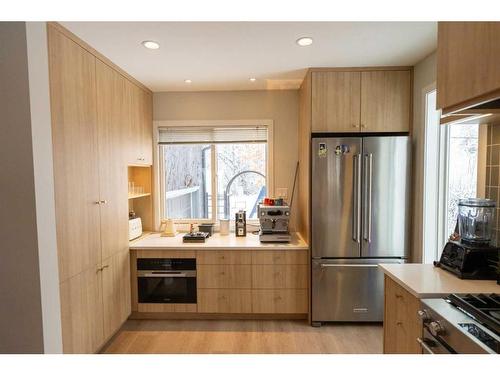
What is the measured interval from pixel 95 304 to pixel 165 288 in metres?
0.78

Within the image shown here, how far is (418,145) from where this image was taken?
2592 millimetres

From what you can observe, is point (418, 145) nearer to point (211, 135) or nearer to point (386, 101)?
point (386, 101)

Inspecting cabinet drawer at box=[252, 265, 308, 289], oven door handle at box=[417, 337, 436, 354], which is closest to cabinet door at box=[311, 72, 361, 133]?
cabinet drawer at box=[252, 265, 308, 289]

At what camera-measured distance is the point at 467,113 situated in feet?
4.68

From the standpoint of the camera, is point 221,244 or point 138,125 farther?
point 138,125

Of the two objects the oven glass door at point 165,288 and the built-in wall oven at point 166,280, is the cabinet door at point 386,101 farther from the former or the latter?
the oven glass door at point 165,288

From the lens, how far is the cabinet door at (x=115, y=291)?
2369mm

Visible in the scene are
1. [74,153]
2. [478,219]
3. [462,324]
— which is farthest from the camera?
[74,153]

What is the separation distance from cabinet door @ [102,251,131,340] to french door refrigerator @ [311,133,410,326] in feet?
6.08

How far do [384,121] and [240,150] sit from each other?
1650 millimetres

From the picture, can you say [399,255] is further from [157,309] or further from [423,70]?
[157,309]

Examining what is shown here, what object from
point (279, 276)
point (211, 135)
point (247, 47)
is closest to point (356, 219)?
point (279, 276)

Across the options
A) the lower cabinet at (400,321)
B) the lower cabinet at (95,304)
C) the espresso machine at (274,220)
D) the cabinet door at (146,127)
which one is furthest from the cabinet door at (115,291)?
the lower cabinet at (400,321)

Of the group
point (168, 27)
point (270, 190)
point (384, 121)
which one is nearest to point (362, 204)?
point (384, 121)
